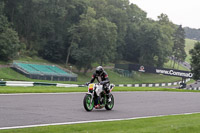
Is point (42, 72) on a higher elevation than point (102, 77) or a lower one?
higher

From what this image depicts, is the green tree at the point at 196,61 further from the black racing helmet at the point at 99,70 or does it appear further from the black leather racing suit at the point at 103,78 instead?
the black racing helmet at the point at 99,70

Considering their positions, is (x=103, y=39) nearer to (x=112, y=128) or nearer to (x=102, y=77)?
(x=102, y=77)

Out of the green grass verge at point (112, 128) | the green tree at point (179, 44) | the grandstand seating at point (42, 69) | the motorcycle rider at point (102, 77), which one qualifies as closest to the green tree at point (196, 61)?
the grandstand seating at point (42, 69)

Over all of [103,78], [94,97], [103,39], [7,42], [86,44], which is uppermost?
[103,39]

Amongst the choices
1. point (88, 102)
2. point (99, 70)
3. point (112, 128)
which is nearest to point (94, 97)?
point (88, 102)

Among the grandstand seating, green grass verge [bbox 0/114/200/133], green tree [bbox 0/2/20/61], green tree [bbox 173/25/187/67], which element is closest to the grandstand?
the grandstand seating

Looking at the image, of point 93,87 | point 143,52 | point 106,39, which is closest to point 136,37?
point 143,52

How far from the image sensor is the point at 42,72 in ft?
201

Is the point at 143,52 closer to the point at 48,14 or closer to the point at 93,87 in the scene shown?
the point at 48,14

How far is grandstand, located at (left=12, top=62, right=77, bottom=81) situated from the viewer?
59066 millimetres

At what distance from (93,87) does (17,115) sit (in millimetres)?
3666

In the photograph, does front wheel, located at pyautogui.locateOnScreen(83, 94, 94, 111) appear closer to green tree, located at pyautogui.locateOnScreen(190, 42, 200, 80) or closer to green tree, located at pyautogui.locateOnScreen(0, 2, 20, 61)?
green tree, located at pyautogui.locateOnScreen(190, 42, 200, 80)

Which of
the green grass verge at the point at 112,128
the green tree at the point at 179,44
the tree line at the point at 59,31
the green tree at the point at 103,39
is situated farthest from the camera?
the green tree at the point at 179,44

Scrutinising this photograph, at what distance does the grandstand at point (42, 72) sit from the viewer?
59066 millimetres
